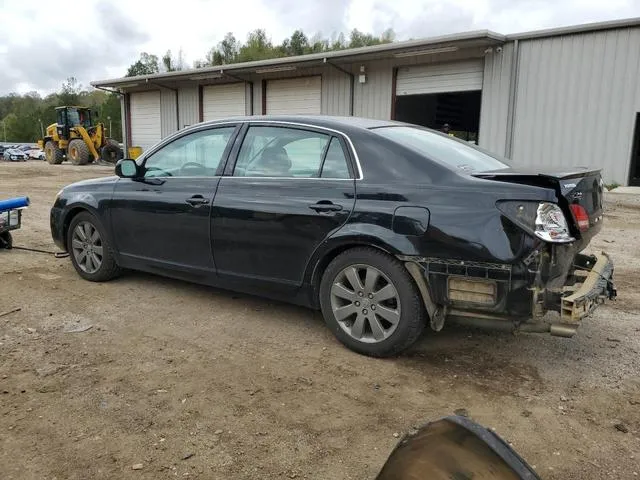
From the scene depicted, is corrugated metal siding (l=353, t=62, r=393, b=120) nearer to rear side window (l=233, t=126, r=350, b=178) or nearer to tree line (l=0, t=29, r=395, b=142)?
rear side window (l=233, t=126, r=350, b=178)

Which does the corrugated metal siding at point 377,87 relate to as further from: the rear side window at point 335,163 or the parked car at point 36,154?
the parked car at point 36,154

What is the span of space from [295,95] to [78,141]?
13.7 m

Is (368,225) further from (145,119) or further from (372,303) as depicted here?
(145,119)

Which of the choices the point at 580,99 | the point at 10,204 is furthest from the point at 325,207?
the point at 580,99

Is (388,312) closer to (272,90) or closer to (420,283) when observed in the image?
(420,283)

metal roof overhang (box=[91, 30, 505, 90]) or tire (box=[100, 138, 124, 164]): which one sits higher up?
metal roof overhang (box=[91, 30, 505, 90])

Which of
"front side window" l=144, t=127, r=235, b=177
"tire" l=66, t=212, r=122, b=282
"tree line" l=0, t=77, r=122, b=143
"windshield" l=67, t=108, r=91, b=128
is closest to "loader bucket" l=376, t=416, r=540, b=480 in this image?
"front side window" l=144, t=127, r=235, b=177

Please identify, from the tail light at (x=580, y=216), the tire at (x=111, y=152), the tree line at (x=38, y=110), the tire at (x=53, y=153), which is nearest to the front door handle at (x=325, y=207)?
the tail light at (x=580, y=216)

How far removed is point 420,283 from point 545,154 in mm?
13037

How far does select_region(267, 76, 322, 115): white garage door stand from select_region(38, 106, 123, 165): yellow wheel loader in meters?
11.3

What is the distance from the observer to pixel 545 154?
1505 centimetres

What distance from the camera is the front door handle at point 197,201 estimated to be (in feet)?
14.7

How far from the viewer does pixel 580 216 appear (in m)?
3.37

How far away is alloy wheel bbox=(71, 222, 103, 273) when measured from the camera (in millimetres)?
5438
